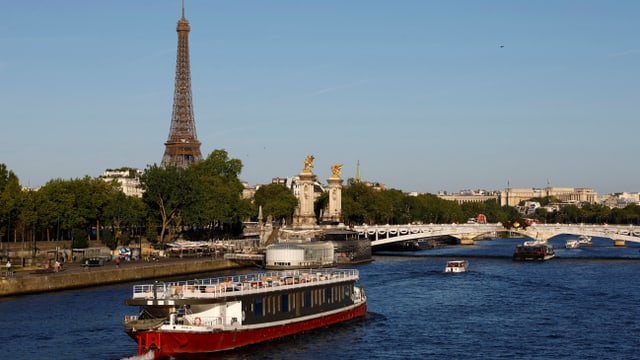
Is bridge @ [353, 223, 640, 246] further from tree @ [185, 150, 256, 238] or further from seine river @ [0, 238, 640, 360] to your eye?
seine river @ [0, 238, 640, 360]

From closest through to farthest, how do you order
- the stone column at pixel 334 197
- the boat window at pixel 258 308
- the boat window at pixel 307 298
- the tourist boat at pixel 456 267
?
1. the boat window at pixel 258 308
2. the boat window at pixel 307 298
3. the tourist boat at pixel 456 267
4. the stone column at pixel 334 197

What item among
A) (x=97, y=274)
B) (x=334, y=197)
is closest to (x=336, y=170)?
(x=334, y=197)

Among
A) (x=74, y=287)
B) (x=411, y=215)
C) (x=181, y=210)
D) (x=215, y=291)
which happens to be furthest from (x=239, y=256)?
(x=411, y=215)

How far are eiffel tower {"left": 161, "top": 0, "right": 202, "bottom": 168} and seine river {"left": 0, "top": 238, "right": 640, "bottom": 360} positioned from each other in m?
64.1

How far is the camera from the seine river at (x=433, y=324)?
136 ft

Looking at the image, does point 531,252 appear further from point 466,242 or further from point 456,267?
point 466,242

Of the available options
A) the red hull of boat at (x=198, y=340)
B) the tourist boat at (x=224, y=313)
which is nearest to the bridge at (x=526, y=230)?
the tourist boat at (x=224, y=313)

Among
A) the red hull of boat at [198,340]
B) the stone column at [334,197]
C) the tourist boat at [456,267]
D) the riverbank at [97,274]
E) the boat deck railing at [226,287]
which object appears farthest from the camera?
the stone column at [334,197]

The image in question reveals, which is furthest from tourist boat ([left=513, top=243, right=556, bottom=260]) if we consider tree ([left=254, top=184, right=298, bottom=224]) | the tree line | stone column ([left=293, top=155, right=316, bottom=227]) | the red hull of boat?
the red hull of boat

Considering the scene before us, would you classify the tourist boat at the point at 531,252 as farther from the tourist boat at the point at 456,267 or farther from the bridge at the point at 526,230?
the tourist boat at the point at 456,267

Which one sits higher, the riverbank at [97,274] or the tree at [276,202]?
the tree at [276,202]

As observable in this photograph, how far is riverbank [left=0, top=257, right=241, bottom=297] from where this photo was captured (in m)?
59.7

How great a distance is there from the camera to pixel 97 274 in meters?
66.4

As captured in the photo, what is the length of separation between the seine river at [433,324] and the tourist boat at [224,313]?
682 millimetres
